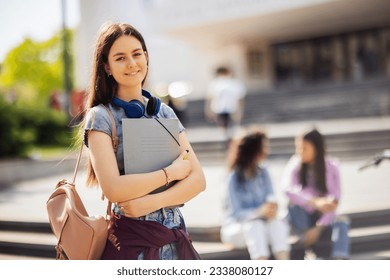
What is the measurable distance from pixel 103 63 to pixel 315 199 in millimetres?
2072

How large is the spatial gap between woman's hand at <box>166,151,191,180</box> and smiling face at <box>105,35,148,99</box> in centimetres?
24

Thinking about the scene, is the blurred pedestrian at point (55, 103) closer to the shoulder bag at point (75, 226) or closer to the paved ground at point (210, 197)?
the paved ground at point (210, 197)

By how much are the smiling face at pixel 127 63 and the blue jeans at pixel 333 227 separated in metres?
1.99

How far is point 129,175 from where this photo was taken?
1463 millimetres

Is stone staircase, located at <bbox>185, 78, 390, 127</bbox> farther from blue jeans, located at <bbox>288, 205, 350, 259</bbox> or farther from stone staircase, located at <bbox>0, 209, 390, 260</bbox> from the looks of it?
→ blue jeans, located at <bbox>288, 205, 350, 259</bbox>

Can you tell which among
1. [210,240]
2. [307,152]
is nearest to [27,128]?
[210,240]

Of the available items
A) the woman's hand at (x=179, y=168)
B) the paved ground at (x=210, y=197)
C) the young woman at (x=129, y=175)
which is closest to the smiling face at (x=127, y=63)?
the young woman at (x=129, y=175)

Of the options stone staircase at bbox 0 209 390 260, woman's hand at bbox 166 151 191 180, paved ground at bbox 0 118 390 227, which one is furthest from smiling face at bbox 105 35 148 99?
stone staircase at bbox 0 209 390 260

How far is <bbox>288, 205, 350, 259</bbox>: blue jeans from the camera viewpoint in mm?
3127

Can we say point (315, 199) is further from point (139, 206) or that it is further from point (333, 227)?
point (139, 206)

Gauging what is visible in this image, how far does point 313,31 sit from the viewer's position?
15.9 metres

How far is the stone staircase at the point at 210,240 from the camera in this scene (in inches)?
128

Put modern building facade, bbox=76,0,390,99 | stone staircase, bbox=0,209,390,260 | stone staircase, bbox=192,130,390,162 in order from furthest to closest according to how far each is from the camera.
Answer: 1. modern building facade, bbox=76,0,390,99
2. stone staircase, bbox=192,130,390,162
3. stone staircase, bbox=0,209,390,260

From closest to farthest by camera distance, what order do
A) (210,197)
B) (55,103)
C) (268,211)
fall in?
(268,211)
(210,197)
(55,103)
